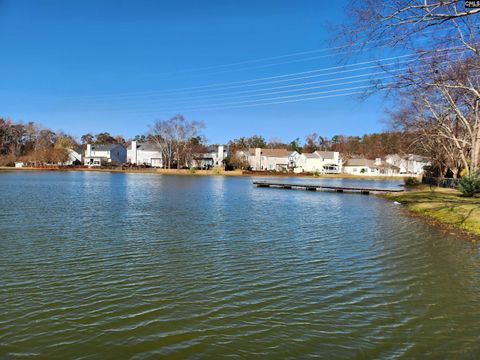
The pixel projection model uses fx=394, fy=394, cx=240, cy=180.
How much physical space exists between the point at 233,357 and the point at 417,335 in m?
2.95

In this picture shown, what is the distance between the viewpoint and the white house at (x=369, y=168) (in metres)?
112

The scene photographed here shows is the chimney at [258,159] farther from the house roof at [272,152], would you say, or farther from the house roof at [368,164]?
the house roof at [368,164]

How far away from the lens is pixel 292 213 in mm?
22500

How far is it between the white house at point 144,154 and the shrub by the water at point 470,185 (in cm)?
9285

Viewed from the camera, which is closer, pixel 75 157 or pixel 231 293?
pixel 231 293

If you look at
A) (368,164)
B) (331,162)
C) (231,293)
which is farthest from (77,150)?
(231,293)

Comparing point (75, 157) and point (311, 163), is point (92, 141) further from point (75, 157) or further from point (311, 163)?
point (311, 163)

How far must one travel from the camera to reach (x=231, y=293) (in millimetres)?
7910

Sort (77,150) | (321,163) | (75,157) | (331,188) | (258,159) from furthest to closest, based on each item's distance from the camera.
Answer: (77,150) → (75,157) → (258,159) → (321,163) → (331,188)

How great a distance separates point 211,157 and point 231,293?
105 meters

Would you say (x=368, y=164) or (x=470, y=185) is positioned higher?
(x=368, y=164)

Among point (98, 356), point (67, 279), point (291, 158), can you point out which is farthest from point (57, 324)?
point (291, 158)

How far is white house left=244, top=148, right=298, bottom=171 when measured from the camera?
112312mm

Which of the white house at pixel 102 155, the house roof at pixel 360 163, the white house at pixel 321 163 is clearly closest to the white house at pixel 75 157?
the white house at pixel 102 155
